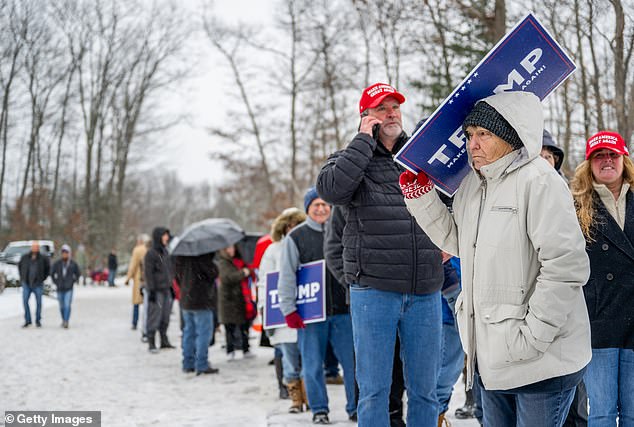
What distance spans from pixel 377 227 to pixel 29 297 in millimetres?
13555

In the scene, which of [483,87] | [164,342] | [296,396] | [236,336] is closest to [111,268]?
[164,342]

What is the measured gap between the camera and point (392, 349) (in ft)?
12.8

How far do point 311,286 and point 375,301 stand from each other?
2.21m

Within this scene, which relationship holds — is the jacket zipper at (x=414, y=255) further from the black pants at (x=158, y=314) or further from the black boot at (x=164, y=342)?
the black boot at (x=164, y=342)

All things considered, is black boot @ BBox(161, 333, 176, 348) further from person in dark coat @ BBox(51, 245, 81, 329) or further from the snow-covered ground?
person in dark coat @ BBox(51, 245, 81, 329)

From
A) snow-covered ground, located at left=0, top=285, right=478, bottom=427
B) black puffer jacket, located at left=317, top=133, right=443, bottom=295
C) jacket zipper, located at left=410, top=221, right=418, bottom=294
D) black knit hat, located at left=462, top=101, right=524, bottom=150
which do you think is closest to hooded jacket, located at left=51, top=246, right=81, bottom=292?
snow-covered ground, located at left=0, top=285, right=478, bottom=427

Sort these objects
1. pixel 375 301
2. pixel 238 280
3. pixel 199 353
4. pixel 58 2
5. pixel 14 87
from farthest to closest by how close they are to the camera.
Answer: pixel 58 2 < pixel 14 87 < pixel 238 280 < pixel 199 353 < pixel 375 301

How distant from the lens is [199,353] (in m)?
9.19

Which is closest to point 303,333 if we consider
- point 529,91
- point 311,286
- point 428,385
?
point 311,286

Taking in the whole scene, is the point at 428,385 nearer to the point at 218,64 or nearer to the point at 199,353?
the point at 199,353

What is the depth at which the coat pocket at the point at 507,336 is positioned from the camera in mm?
2625

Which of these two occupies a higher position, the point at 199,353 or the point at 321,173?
the point at 321,173

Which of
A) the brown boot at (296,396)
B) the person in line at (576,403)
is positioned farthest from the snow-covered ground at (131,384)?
the person in line at (576,403)

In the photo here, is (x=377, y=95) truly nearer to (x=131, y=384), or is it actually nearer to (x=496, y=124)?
(x=496, y=124)
